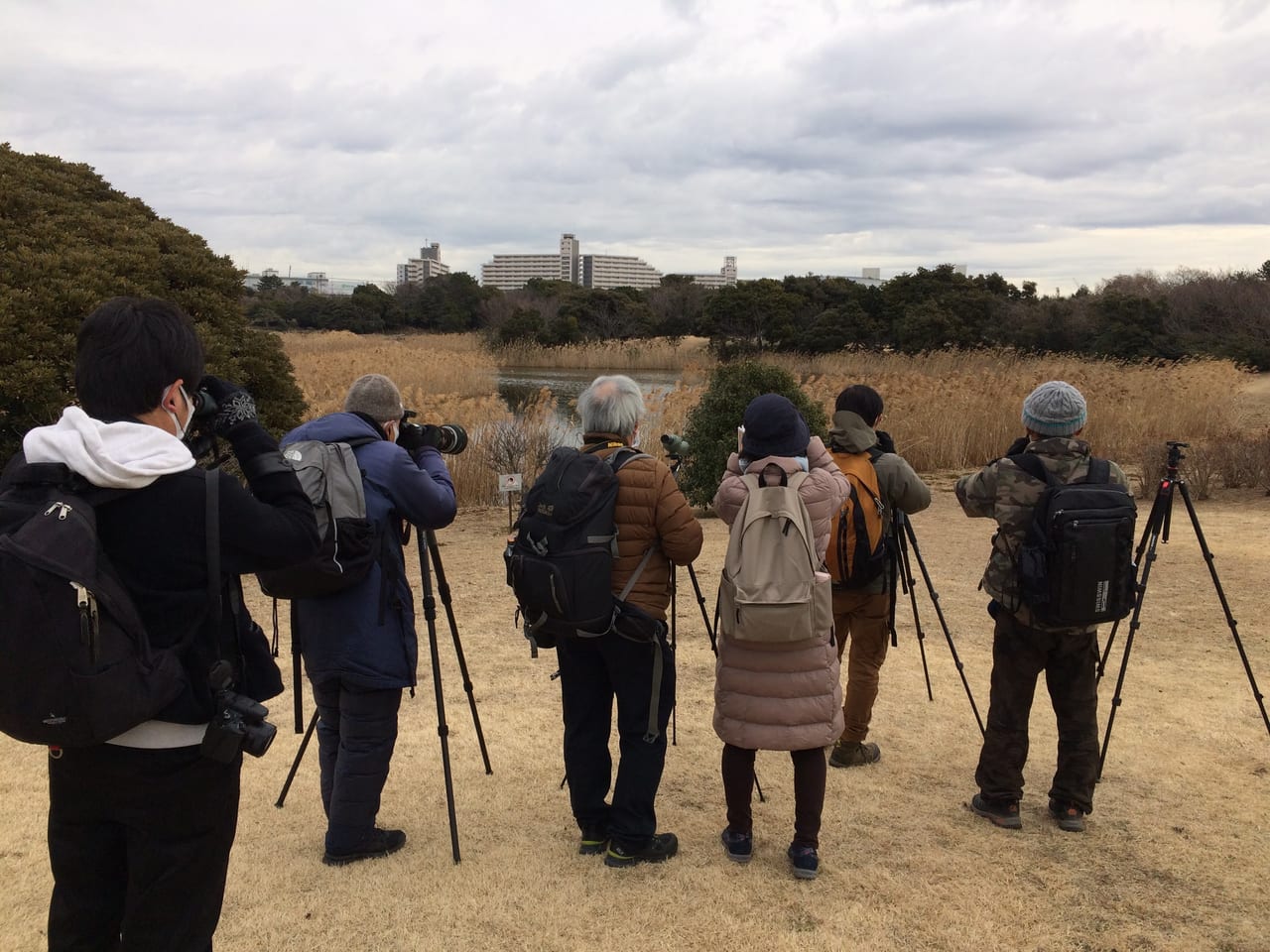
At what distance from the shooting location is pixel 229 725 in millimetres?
2061

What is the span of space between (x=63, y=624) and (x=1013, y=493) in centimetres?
308

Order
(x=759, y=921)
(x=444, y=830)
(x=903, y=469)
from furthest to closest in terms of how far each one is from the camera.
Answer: (x=903, y=469) < (x=444, y=830) < (x=759, y=921)

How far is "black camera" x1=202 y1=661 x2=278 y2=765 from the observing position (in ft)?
6.73

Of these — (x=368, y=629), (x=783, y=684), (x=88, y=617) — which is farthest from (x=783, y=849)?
(x=88, y=617)

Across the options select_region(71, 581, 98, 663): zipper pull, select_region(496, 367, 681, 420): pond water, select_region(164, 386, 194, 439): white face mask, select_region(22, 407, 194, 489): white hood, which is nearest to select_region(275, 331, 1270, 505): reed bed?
select_region(496, 367, 681, 420): pond water

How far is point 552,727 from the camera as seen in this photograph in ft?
16.1

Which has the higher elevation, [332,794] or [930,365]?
[930,365]

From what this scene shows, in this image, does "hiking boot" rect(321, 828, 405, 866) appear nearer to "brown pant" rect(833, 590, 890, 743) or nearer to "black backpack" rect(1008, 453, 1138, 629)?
"brown pant" rect(833, 590, 890, 743)

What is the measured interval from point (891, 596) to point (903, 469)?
1.82 ft

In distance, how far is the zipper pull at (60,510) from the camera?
6.01 ft

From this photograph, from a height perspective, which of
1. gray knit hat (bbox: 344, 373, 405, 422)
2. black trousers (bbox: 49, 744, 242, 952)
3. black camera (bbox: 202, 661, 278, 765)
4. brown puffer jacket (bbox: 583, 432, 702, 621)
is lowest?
black trousers (bbox: 49, 744, 242, 952)

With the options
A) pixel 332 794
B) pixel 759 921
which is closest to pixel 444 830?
pixel 332 794

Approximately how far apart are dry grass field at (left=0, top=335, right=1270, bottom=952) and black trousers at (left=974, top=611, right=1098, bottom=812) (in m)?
0.20

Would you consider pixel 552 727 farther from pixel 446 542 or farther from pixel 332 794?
pixel 446 542
